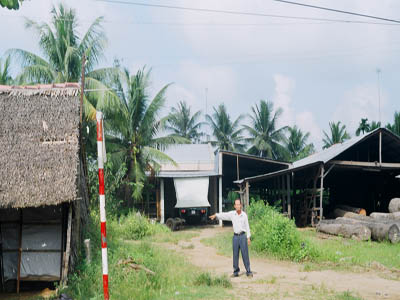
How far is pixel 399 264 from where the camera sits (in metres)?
10.1

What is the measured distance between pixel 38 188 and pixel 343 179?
20.8m

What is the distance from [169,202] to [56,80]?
32.2 ft

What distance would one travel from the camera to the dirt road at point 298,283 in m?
7.20

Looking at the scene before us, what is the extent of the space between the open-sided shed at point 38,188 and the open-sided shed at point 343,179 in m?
10.8

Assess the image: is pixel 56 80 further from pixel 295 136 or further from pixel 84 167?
pixel 295 136

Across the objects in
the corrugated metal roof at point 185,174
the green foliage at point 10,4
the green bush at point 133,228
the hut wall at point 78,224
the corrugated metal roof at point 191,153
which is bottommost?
the green bush at point 133,228

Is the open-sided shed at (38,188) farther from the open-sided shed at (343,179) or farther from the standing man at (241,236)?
the open-sided shed at (343,179)

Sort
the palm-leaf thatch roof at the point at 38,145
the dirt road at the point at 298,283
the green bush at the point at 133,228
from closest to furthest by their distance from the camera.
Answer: the dirt road at the point at 298,283 < the palm-leaf thatch roof at the point at 38,145 < the green bush at the point at 133,228

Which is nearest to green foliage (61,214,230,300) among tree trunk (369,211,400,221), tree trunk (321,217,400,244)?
tree trunk (321,217,400,244)

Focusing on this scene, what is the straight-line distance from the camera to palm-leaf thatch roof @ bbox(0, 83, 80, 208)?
25.2 ft

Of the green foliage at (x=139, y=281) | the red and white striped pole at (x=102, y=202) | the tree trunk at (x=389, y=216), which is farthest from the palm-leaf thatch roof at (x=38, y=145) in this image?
the tree trunk at (x=389, y=216)

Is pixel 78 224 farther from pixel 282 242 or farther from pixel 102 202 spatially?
pixel 282 242

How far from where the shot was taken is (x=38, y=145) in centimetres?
845

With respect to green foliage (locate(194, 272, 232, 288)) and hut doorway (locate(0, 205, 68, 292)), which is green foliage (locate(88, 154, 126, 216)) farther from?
green foliage (locate(194, 272, 232, 288))
